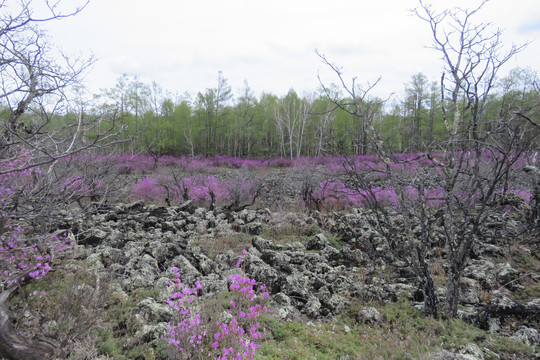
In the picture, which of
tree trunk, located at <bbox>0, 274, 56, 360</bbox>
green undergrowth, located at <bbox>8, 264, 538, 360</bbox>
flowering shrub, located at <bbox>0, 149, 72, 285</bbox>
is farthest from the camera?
flowering shrub, located at <bbox>0, 149, 72, 285</bbox>

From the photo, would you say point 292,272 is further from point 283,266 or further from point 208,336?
point 208,336

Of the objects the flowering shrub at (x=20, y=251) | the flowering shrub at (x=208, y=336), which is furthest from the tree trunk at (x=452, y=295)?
the flowering shrub at (x=20, y=251)

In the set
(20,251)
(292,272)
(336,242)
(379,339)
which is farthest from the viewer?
(336,242)

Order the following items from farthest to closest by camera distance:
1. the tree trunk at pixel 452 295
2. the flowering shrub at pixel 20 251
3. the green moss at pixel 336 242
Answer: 1. the green moss at pixel 336 242
2. the tree trunk at pixel 452 295
3. the flowering shrub at pixel 20 251

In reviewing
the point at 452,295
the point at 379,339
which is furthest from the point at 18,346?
the point at 452,295

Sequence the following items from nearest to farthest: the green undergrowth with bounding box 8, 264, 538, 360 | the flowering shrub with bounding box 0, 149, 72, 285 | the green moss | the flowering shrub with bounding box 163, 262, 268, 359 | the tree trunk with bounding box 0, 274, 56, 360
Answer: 1. the tree trunk with bounding box 0, 274, 56, 360
2. the flowering shrub with bounding box 163, 262, 268, 359
3. the green undergrowth with bounding box 8, 264, 538, 360
4. the flowering shrub with bounding box 0, 149, 72, 285
5. the green moss

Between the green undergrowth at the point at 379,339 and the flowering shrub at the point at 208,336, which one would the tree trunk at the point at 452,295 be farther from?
the flowering shrub at the point at 208,336

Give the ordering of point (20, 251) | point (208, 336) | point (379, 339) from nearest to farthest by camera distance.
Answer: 1. point (208, 336)
2. point (379, 339)
3. point (20, 251)

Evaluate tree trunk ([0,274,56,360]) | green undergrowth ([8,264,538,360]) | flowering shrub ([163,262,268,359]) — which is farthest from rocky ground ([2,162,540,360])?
flowering shrub ([163,262,268,359])

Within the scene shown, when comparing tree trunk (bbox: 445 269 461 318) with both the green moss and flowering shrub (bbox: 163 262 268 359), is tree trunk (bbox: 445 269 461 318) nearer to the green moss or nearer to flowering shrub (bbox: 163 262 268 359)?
flowering shrub (bbox: 163 262 268 359)

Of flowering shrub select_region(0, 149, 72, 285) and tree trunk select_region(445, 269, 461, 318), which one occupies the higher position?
flowering shrub select_region(0, 149, 72, 285)

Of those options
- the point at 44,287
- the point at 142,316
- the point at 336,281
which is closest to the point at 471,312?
the point at 336,281

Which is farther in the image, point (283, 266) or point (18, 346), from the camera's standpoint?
point (283, 266)

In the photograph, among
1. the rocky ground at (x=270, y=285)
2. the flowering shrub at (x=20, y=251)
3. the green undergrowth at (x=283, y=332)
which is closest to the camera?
the green undergrowth at (x=283, y=332)
